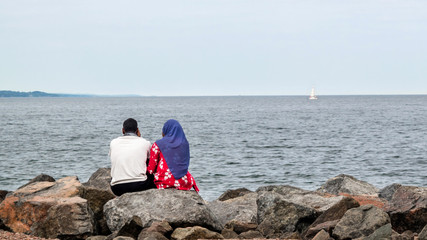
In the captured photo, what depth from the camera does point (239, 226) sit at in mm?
8805

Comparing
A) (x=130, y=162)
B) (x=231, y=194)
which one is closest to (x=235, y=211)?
(x=130, y=162)

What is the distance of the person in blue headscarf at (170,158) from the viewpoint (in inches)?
357

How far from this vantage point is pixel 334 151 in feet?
120

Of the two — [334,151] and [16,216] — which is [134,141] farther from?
[334,151]

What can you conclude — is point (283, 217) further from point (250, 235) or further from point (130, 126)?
point (130, 126)

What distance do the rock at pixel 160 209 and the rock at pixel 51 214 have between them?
371mm

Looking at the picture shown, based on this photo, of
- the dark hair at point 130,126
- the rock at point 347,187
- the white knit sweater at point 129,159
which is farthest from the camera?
the rock at point 347,187

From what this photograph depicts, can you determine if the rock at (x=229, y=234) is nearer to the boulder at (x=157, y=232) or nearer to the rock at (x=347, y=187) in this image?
the boulder at (x=157, y=232)

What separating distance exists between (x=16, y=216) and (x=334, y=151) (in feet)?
97.3

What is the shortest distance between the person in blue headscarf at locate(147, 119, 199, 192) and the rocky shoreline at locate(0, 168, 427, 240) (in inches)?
21.1

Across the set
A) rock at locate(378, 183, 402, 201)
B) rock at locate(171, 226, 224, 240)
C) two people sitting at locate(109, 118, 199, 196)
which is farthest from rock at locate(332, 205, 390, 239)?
rock at locate(378, 183, 402, 201)

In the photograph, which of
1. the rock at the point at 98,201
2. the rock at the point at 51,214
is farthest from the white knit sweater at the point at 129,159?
the rock at the point at 51,214

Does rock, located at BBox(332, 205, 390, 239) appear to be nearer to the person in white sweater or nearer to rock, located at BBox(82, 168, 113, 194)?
the person in white sweater

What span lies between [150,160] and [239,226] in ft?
5.99
